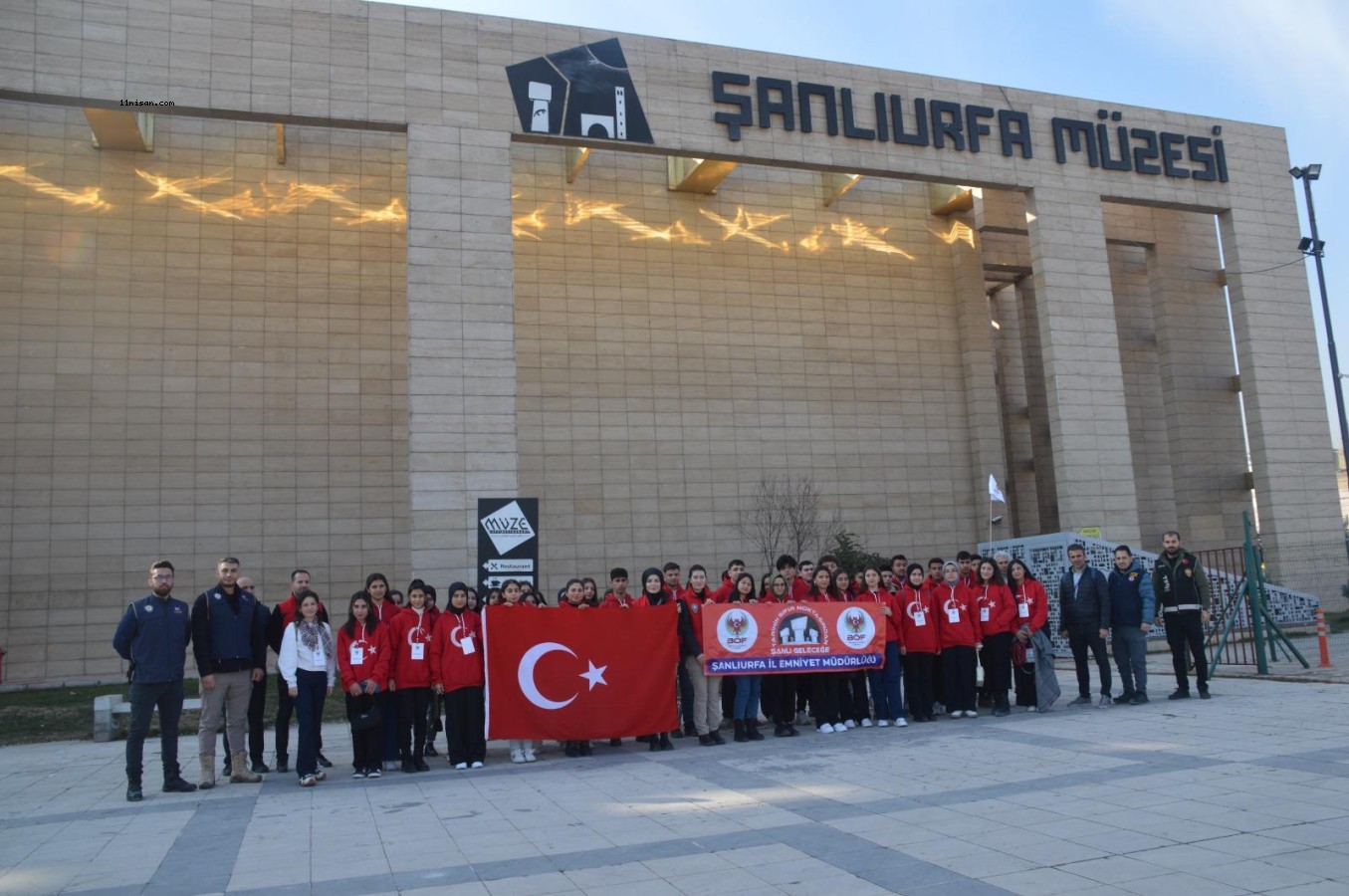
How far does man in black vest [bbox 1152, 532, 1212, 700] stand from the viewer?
1189 centimetres

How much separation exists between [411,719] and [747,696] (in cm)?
336

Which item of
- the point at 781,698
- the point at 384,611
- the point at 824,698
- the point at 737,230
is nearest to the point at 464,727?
the point at 384,611

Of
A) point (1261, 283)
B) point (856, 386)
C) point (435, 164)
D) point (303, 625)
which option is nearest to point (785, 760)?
point (303, 625)

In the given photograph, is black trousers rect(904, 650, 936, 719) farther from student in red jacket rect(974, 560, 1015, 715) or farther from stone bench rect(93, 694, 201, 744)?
stone bench rect(93, 694, 201, 744)

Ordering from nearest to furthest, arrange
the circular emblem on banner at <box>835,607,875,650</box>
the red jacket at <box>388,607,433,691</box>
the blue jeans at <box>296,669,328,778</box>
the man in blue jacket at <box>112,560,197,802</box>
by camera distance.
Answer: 1. the man in blue jacket at <box>112,560,197,802</box>
2. the blue jeans at <box>296,669,328,778</box>
3. the red jacket at <box>388,607,433,691</box>
4. the circular emblem on banner at <box>835,607,875,650</box>

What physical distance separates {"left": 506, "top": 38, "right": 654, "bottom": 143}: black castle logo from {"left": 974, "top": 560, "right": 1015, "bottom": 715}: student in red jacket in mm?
12983

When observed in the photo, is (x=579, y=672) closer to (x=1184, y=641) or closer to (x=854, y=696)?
(x=854, y=696)

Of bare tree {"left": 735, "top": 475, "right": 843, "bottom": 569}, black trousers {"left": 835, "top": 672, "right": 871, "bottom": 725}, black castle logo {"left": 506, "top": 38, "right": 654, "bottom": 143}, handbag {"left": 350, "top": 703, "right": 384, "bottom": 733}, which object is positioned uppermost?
black castle logo {"left": 506, "top": 38, "right": 654, "bottom": 143}

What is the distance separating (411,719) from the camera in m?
10.1

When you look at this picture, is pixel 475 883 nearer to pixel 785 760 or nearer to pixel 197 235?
pixel 785 760

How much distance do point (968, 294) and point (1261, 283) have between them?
23.1 feet

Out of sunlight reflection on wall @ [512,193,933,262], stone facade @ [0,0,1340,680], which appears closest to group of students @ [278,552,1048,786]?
stone facade @ [0,0,1340,680]

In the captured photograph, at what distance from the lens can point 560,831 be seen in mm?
6840

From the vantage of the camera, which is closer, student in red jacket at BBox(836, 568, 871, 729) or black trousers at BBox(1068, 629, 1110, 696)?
student in red jacket at BBox(836, 568, 871, 729)
